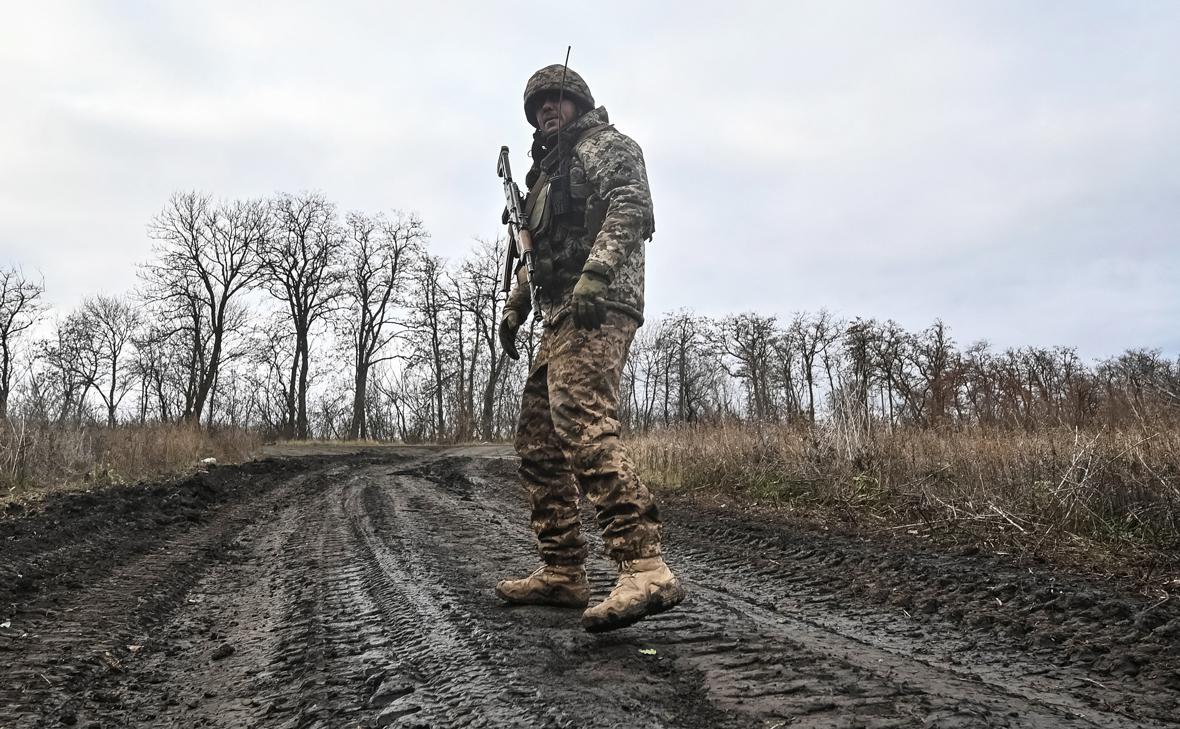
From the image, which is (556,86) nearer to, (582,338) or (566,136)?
(566,136)

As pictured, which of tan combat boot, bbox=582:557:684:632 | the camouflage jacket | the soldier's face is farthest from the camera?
the soldier's face

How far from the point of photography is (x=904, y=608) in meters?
2.79

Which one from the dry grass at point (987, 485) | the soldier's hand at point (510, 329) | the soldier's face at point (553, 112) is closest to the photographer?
the soldier's face at point (553, 112)

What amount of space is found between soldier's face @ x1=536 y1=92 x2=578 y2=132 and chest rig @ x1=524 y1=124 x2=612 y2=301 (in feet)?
0.37

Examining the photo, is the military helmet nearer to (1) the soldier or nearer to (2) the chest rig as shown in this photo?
(1) the soldier

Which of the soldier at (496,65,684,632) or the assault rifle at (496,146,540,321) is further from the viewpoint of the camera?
the assault rifle at (496,146,540,321)

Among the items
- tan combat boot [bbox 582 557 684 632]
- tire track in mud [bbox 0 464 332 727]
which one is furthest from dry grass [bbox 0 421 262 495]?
tan combat boot [bbox 582 557 684 632]

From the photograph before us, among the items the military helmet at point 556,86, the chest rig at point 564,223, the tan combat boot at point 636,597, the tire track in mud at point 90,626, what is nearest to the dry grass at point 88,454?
the tire track in mud at point 90,626

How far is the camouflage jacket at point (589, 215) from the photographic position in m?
2.73

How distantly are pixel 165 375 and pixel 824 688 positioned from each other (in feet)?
161

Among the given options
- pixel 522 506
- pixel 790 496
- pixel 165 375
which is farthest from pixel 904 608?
pixel 165 375

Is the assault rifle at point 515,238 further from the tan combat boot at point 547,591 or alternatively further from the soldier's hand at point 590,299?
the tan combat boot at point 547,591

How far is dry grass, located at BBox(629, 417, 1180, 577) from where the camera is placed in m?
3.54

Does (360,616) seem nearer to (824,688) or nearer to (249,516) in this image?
(824,688)
